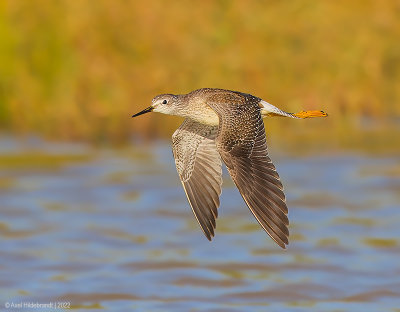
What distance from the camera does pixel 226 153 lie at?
8.81 m

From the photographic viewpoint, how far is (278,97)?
63.8 feet

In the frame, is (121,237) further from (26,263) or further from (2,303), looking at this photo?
(2,303)

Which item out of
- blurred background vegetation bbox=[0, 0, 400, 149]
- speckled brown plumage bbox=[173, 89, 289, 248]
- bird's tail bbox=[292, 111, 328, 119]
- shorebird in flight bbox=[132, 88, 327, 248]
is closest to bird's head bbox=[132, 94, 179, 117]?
shorebird in flight bbox=[132, 88, 327, 248]

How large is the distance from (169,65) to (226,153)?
10617 mm

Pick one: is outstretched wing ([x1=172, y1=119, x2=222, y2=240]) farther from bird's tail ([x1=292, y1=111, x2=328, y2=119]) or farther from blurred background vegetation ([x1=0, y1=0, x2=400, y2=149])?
blurred background vegetation ([x1=0, y1=0, x2=400, y2=149])

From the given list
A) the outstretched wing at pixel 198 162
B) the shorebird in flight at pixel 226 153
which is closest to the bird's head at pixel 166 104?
the shorebird in flight at pixel 226 153

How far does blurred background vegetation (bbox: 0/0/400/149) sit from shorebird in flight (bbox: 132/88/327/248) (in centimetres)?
845

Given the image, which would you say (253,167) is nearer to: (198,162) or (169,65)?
(198,162)

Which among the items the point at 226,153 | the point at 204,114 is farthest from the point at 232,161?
the point at 204,114

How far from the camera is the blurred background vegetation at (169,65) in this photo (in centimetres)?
1919

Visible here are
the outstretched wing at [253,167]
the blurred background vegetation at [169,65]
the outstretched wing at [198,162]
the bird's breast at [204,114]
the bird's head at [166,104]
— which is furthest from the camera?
the blurred background vegetation at [169,65]

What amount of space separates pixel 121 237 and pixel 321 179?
448 cm

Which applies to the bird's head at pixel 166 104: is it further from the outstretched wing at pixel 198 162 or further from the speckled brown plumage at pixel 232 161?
the outstretched wing at pixel 198 162

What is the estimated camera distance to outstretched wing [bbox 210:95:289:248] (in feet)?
27.7
